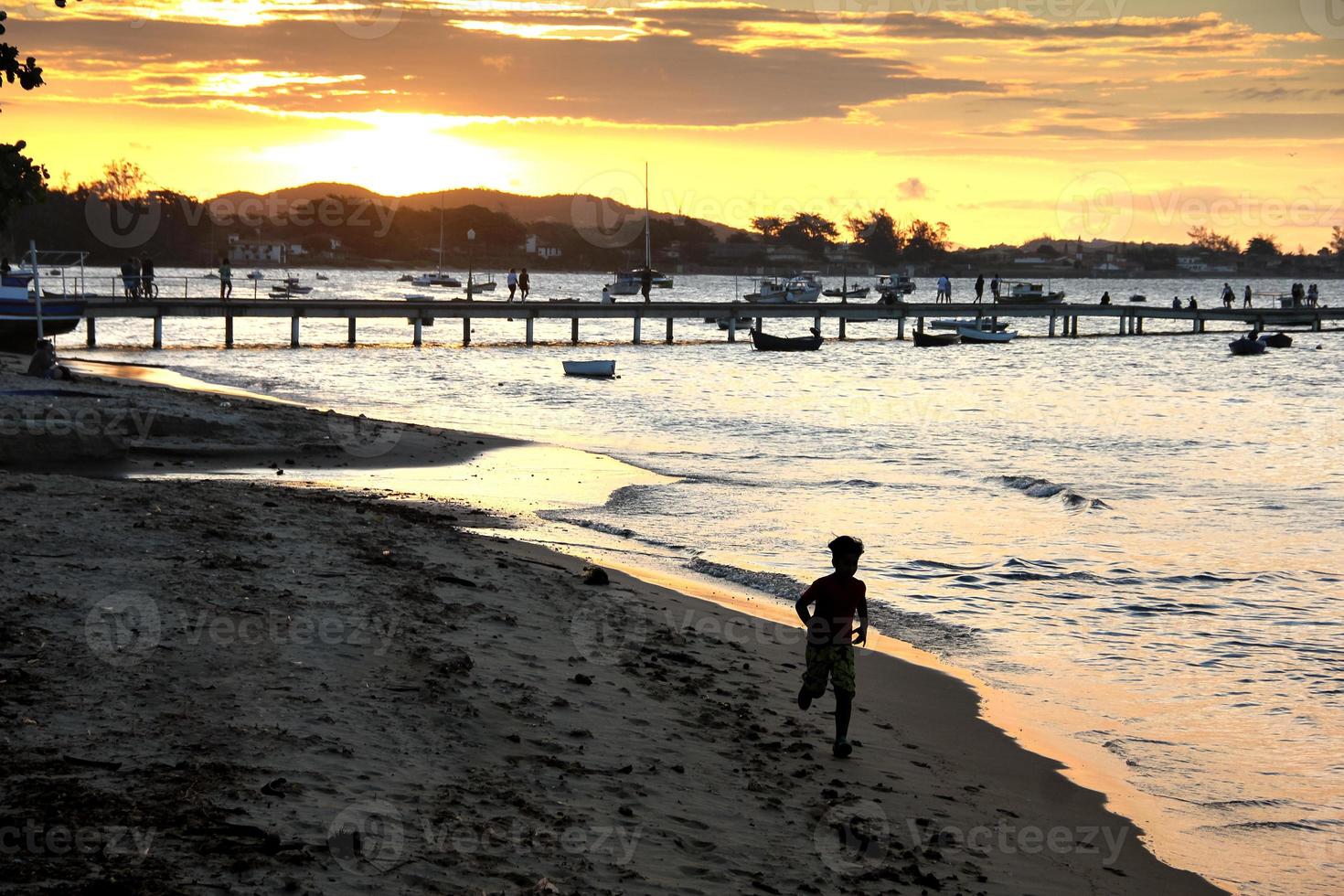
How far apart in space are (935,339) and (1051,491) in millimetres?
59457

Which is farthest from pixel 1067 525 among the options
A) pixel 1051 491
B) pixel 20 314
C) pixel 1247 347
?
pixel 1247 347

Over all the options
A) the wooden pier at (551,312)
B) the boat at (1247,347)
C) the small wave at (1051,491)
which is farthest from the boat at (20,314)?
the boat at (1247,347)

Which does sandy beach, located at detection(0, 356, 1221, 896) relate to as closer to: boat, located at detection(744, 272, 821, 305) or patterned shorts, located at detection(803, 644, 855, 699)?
patterned shorts, located at detection(803, 644, 855, 699)

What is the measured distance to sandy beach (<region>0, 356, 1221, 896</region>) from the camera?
567 centimetres

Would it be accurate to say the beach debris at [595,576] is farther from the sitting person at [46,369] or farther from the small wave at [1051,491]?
the sitting person at [46,369]

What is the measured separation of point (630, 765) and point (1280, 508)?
18.0 meters

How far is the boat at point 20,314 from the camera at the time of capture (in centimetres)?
3919

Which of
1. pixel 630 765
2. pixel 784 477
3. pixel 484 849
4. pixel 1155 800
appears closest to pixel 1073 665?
pixel 1155 800

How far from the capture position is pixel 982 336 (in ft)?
270

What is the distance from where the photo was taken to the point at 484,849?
5867 mm

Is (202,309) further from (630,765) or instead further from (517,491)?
(630,765)

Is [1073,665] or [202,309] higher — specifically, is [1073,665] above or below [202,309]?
below

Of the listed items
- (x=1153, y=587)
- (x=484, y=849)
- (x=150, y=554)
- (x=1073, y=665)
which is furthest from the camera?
(x=1153, y=587)

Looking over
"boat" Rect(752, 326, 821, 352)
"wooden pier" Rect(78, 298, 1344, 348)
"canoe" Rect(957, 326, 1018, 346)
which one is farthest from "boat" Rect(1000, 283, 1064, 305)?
"boat" Rect(752, 326, 821, 352)
